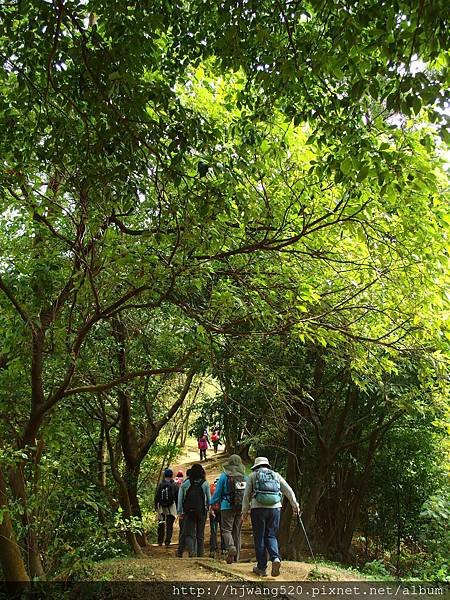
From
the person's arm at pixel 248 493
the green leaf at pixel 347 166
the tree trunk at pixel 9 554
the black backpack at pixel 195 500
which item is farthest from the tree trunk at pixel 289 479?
the green leaf at pixel 347 166

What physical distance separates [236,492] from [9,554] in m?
3.84

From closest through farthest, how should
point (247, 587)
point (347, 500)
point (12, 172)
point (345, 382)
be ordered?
1. point (12, 172)
2. point (247, 587)
3. point (345, 382)
4. point (347, 500)

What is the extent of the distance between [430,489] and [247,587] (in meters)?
6.83

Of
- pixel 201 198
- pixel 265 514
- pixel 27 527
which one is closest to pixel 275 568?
pixel 265 514

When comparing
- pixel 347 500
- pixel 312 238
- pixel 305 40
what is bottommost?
pixel 347 500

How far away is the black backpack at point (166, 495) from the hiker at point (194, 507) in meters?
1.60

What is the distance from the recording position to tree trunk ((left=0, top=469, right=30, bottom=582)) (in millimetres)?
5219

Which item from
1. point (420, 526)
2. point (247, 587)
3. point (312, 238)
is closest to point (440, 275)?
point (312, 238)

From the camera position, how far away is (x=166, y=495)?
1088 cm

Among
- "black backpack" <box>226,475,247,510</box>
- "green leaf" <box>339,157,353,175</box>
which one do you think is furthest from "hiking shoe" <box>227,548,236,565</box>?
"green leaf" <box>339,157,353,175</box>

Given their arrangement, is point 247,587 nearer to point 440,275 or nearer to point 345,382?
point 440,275

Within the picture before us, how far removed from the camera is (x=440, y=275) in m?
5.37

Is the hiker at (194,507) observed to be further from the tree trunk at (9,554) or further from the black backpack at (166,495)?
the tree trunk at (9,554)

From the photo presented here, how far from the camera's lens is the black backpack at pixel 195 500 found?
901cm
